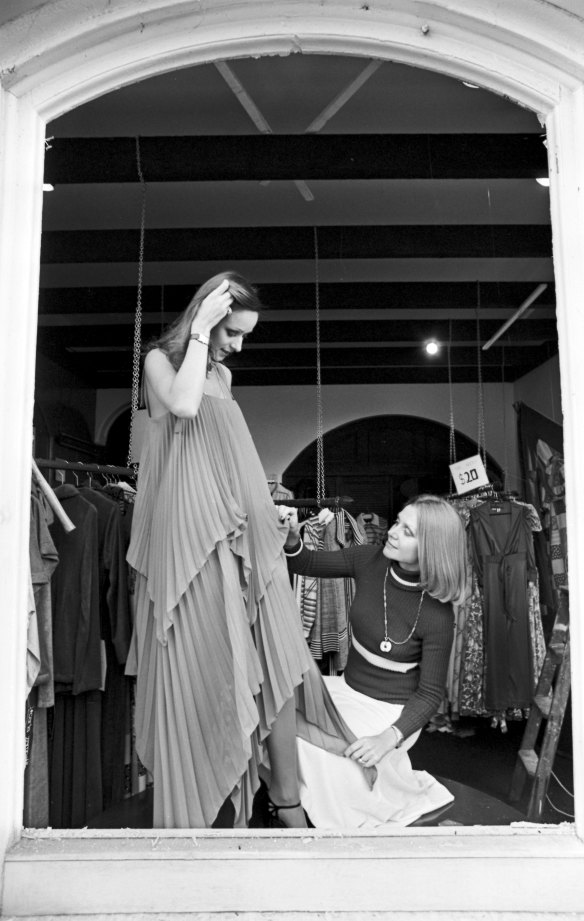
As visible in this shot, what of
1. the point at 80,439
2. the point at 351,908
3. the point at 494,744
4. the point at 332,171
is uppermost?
the point at 332,171

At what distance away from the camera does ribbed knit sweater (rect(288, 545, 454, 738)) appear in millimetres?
2367

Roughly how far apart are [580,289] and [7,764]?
67.7 inches

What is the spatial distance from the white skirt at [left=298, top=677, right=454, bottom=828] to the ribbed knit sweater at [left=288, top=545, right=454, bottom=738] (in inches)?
4.9

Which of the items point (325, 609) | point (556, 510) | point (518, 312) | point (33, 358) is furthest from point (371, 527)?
point (33, 358)

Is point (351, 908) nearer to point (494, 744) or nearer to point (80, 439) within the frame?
point (494, 744)

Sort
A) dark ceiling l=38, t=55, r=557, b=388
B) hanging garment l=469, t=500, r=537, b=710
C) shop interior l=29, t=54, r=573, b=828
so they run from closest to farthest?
1. shop interior l=29, t=54, r=573, b=828
2. dark ceiling l=38, t=55, r=557, b=388
3. hanging garment l=469, t=500, r=537, b=710

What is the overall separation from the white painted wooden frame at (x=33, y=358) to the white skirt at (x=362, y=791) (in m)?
0.47

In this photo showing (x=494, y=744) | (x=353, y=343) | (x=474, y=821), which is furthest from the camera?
(x=353, y=343)

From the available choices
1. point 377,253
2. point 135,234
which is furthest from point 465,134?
point 135,234

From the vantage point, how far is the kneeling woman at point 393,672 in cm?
221

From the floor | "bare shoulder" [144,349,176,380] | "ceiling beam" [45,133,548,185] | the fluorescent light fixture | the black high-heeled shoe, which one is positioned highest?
the fluorescent light fixture

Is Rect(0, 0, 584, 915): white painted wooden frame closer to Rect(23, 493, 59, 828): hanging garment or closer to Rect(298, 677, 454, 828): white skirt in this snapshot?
Rect(298, 677, 454, 828): white skirt

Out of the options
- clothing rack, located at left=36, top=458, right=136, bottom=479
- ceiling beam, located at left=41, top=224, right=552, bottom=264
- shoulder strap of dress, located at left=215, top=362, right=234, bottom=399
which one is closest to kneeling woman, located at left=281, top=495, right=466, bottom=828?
shoulder strap of dress, located at left=215, top=362, right=234, bottom=399

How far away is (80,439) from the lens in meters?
8.25
